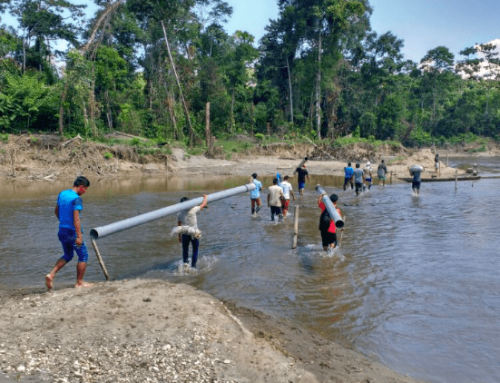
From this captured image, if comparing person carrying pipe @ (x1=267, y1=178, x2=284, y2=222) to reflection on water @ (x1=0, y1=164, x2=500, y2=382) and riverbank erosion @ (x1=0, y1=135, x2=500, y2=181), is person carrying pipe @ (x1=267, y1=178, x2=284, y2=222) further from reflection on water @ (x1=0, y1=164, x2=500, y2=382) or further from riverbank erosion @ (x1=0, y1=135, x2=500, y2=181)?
riverbank erosion @ (x1=0, y1=135, x2=500, y2=181)

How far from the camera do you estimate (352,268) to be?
9594 millimetres

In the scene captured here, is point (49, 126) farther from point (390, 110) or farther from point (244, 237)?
point (390, 110)

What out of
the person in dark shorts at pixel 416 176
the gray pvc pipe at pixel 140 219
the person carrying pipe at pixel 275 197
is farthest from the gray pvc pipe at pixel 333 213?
the person in dark shorts at pixel 416 176

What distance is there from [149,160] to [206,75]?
47.7 ft

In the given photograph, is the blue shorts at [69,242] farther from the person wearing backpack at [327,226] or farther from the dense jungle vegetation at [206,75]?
the dense jungle vegetation at [206,75]

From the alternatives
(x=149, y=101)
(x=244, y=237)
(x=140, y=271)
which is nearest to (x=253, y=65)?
(x=149, y=101)

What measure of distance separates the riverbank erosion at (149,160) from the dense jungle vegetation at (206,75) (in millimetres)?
2478

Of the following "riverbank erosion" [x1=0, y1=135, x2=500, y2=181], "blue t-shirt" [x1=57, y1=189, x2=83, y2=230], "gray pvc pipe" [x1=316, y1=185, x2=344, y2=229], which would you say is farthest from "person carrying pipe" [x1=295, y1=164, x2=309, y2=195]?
"blue t-shirt" [x1=57, y1=189, x2=83, y2=230]

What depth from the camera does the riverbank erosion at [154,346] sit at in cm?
464

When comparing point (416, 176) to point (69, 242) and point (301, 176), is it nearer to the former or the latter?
point (301, 176)

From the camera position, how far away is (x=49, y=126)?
32344 mm

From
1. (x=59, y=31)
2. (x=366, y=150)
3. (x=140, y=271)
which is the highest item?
(x=59, y=31)

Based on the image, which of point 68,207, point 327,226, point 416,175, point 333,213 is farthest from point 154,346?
point 416,175

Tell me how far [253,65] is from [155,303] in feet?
159
